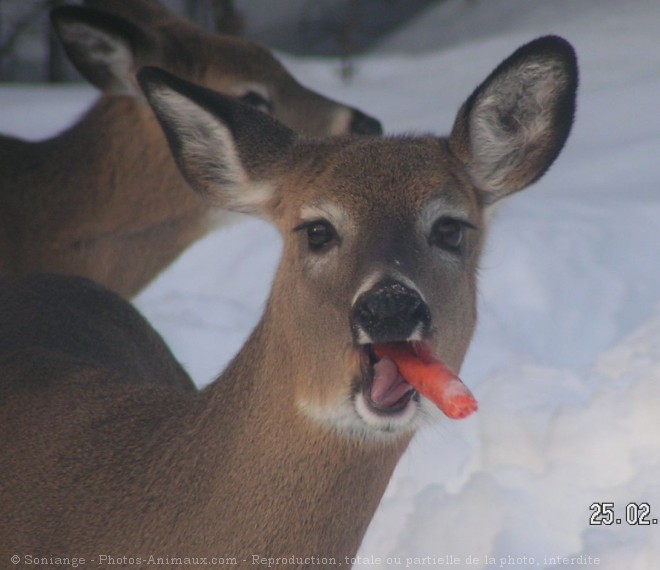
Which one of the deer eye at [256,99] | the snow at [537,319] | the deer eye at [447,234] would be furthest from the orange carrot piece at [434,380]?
the deer eye at [256,99]

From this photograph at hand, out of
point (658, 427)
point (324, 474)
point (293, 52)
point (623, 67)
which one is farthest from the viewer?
point (293, 52)

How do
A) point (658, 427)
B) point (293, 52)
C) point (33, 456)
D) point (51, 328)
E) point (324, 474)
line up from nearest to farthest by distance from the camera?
point (324, 474) → point (33, 456) → point (51, 328) → point (658, 427) → point (293, 52)

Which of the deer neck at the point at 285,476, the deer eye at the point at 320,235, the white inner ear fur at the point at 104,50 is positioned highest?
the deer eye at the point at 320,235

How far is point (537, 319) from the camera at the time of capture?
5664 millimetres

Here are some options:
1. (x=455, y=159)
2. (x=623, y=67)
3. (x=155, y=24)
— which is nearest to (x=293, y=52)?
(x=623, y=67)

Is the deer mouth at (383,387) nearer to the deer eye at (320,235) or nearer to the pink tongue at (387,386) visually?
the pink tongue at (387,386)

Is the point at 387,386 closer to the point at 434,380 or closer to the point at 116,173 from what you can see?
the point at 434,380

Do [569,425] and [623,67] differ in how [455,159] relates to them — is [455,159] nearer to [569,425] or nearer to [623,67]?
[569,425]

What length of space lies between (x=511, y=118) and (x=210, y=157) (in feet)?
2.33

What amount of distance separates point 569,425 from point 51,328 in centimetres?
173

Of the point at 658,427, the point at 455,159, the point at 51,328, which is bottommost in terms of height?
the point at 658,427

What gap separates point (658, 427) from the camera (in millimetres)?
4324

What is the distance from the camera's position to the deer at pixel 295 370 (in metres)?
2.83

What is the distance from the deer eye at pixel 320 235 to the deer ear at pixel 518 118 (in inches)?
16.5
